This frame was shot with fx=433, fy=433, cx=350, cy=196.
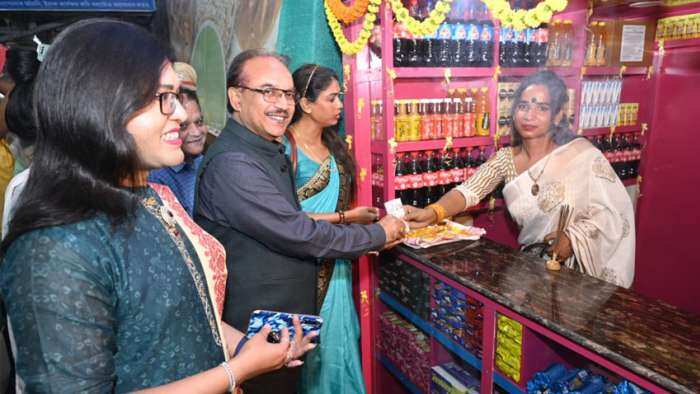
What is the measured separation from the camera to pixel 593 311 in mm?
1535

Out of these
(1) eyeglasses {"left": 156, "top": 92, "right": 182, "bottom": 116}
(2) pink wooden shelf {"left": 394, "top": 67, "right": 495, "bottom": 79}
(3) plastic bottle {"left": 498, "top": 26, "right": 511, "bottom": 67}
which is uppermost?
(3) plastic bottle {"left": 498, "top": 26, "right": 511, "bottom": 67}

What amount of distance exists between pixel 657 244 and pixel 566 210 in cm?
245

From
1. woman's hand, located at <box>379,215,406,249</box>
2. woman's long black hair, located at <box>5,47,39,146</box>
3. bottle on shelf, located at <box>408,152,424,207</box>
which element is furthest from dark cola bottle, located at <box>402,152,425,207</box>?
woman's long black hair, located at <box>5,47,39,146</box>

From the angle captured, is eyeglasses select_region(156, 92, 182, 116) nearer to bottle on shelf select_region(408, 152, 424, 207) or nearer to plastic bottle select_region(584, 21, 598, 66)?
bottle on shelf select_region(408, 152, 424, 207)

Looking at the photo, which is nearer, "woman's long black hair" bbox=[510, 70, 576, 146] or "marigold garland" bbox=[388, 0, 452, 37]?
"marigold garland" bbox=[388, 0, 452, 37]

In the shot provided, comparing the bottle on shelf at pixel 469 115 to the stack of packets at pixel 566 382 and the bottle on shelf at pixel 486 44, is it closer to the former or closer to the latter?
the bottle on shelf at pixel 486 44

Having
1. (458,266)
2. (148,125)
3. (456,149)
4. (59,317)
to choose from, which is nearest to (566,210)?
(458,266)

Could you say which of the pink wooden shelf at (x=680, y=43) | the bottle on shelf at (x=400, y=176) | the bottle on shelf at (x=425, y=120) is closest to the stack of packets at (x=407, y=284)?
the bottle on shelf at (x=400, y=176)

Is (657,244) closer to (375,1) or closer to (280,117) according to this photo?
(375,1)

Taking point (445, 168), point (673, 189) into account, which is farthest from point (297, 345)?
point (673, 189)

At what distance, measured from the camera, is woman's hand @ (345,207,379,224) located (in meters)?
2.54

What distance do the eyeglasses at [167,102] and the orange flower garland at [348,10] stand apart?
1.64 m

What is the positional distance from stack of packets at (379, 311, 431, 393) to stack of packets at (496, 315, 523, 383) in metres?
0.65

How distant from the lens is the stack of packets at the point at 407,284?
90.0 inches
